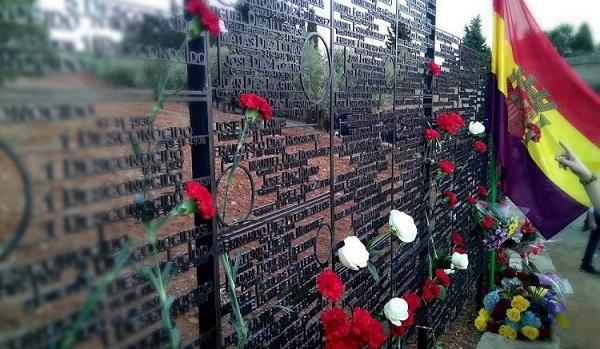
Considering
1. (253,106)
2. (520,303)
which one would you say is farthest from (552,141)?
(253,106)

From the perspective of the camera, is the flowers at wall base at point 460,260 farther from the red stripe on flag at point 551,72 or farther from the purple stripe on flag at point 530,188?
the red stripe on flag at point 551,72

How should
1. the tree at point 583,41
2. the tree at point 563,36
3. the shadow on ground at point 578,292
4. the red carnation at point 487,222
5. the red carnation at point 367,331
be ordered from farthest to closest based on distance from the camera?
1. the tree at point 563,36
2. the tree at point 583,41
3. the red carnation at point 487,222
4. the shadow on ground at point 578,292
5. the red carnation at point 367,331

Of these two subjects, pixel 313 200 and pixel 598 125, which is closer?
pixel 313 200

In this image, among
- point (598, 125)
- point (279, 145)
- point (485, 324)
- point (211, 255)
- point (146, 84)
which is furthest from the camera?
point (485, 324)

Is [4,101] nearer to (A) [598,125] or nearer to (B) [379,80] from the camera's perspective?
(B) [379,80]

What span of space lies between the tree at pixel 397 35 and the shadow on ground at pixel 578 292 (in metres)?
1.69

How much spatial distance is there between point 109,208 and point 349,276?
4.77 feet

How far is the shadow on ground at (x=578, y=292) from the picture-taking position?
2674mm

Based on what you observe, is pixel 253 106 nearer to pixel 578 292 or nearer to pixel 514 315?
pixel 578 292

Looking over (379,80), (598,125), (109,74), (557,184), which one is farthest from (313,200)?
(598,125)

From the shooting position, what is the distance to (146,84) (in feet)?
3.67

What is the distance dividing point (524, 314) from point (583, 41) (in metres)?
3.48

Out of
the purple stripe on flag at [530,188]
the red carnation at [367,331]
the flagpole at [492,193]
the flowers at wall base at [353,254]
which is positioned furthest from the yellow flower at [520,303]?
the red carnation at [367,331]

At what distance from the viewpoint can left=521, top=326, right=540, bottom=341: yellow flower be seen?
11.8ft
